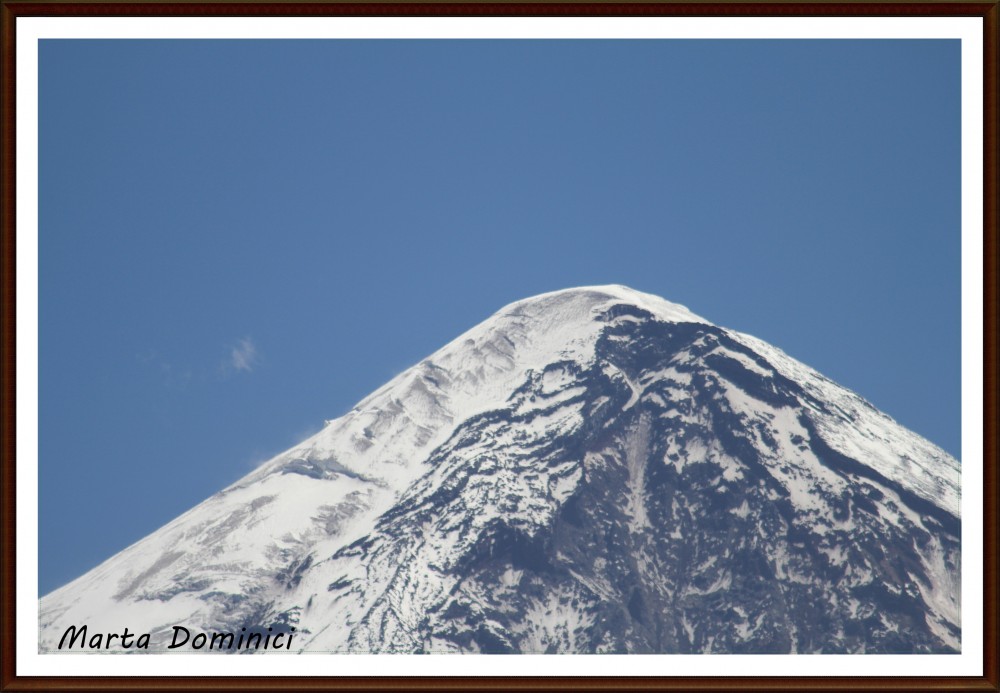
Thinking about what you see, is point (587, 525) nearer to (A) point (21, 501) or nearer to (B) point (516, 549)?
(B) point (516, 549)

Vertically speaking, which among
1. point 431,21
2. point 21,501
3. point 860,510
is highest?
point 431,21

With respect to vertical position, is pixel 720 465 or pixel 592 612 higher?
pixel 720 465

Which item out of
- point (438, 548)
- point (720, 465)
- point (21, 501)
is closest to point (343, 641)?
point (438, 548)
